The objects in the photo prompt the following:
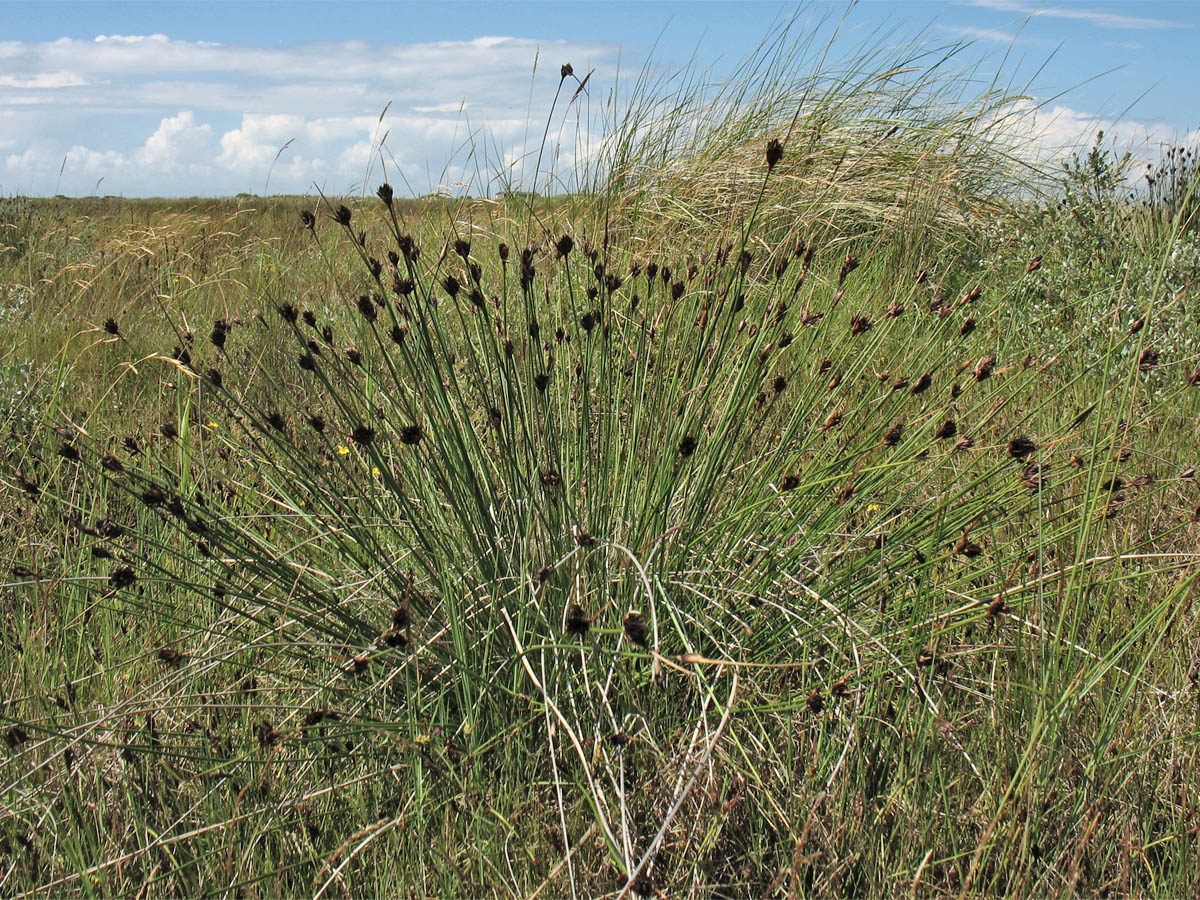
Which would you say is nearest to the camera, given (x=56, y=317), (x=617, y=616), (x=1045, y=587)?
(x=617, y=616)

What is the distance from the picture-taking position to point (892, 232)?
4691 mm

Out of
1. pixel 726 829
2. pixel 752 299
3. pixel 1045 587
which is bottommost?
pixel 726 829

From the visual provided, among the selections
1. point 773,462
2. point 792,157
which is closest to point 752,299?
point 773,462

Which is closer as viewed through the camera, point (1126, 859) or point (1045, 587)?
point (1126, 859)

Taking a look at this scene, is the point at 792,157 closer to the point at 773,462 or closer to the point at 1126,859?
the point at 773,462

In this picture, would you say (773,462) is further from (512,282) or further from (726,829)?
(512,282)

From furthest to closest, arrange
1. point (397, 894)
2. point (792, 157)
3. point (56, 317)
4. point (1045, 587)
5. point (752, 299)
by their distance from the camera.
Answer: point (792, 157) < point (56, 317) < point (752, 299) < point (1045, 587) < point (397, 894)

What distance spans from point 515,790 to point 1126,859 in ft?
2.93

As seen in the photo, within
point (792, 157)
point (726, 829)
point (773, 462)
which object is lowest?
point (726, 829)

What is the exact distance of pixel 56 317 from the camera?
4418mm

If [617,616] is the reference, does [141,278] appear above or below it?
above

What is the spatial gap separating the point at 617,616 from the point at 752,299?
145cm

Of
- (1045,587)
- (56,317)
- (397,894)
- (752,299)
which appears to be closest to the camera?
(397,894)

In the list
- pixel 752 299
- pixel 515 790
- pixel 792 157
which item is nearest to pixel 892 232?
pixel 792 157
